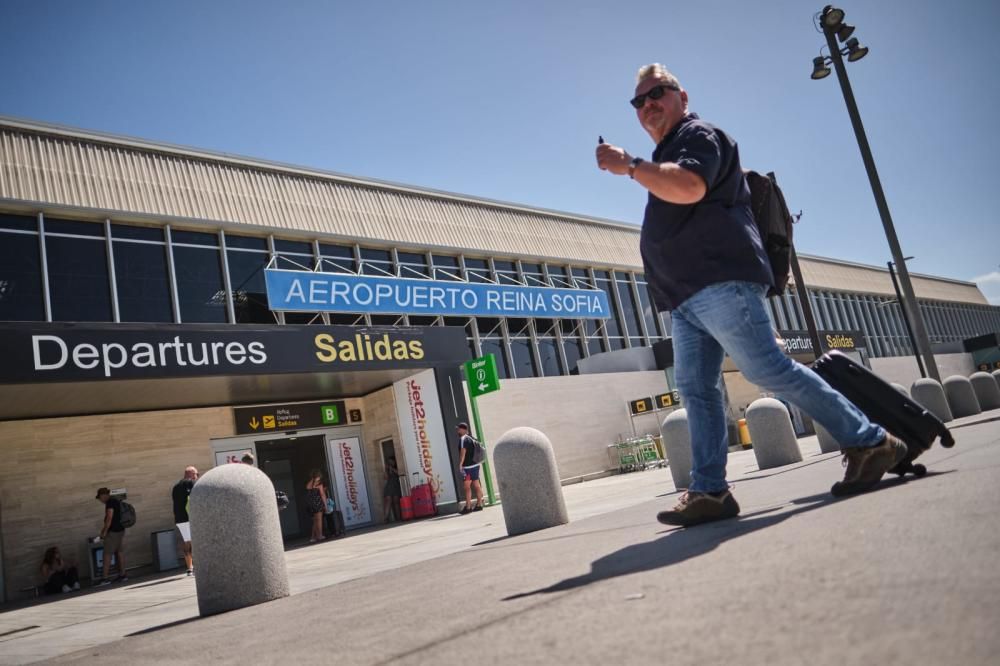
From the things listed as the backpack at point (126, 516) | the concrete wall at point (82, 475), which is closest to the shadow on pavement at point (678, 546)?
the backpack at point (126, 516)

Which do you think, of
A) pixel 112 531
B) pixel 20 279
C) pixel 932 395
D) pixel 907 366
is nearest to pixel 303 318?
pixel 20 279

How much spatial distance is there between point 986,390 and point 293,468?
17833 millimetres

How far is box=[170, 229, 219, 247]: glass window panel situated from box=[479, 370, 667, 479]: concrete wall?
32.2 feet

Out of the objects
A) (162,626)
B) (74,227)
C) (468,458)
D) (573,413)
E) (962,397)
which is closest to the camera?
(162,626)

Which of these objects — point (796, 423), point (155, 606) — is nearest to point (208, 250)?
point (155, 606)

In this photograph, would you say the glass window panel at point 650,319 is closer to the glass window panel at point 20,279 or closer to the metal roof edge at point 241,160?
the metal roof edge at point 241,160

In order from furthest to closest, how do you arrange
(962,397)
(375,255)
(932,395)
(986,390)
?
(375,255)
(986,390)
(962,397)
(932,395)

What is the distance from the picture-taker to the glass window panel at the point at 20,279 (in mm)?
16156

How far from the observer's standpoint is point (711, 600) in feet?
5.44

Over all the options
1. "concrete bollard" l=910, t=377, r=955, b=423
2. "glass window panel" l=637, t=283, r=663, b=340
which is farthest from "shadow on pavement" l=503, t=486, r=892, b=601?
"glass window panel" l=637, t=283, r=663, b=340

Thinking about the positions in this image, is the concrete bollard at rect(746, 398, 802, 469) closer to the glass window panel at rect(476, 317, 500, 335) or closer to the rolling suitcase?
the rolling suitcase

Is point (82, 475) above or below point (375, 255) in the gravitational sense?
below

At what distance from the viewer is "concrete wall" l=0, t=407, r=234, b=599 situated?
1408cm

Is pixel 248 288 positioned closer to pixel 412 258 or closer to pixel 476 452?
pixel 412 258
